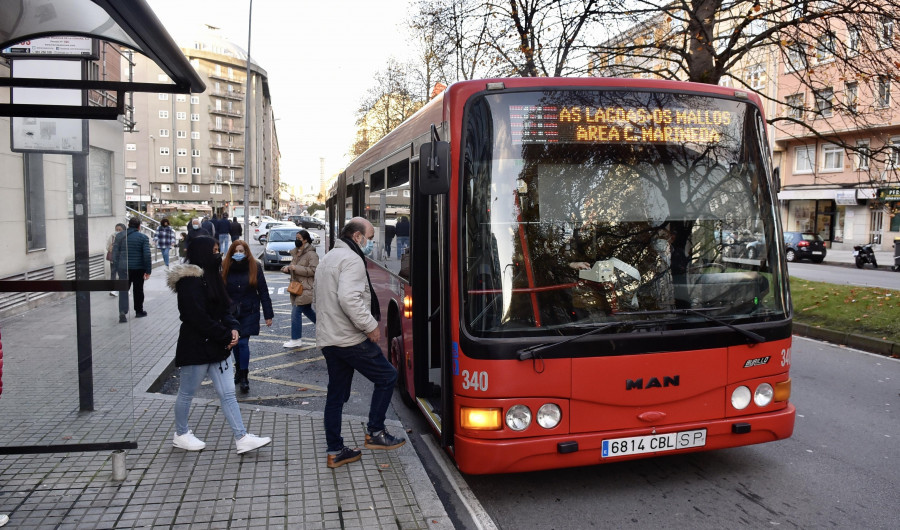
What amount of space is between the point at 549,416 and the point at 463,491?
3.08 ft

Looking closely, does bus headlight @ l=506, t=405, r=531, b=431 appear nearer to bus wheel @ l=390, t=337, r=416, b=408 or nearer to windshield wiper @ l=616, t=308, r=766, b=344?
windshield wiper @ l=616, t=308, r=766, b=344

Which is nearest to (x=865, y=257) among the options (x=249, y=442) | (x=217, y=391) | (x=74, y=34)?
(x=249, y=442)

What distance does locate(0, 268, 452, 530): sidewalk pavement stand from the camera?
13.3ft

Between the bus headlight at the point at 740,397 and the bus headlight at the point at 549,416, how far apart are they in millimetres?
1246

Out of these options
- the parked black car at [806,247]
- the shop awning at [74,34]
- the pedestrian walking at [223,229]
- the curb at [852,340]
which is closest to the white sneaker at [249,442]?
the shop awning at [74,34]

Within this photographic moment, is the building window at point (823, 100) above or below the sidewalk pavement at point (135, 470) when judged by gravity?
above

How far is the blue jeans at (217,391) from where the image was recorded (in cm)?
509

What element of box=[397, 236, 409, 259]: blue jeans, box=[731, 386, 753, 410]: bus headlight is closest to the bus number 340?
box=[731, 386, 753, 410]: bus headlight

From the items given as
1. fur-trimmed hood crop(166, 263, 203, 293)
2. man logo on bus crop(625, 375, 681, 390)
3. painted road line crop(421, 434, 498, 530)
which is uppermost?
fur-trimmed hood crop(166, 263, 203, 293)

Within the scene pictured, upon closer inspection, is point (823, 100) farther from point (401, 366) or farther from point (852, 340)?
point (401, 366)

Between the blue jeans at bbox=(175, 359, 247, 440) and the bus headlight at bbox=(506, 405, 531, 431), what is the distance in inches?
83.9

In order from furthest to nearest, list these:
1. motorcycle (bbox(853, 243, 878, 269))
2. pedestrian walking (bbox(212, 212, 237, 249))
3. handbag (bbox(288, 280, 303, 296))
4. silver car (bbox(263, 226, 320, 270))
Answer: motorcycle (bbox(853, 243, 878, 269))
pedestrian walking (bbox(212, 212, 237, 249))
silver car (bbox(263, 226, 320, 270))
handbag (bbox(288, 280, 303, 296))

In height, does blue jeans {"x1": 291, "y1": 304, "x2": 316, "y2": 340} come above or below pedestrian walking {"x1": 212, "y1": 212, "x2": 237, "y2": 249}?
below

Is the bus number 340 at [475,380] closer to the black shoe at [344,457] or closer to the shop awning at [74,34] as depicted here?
A: the black shoe at [344,457]
